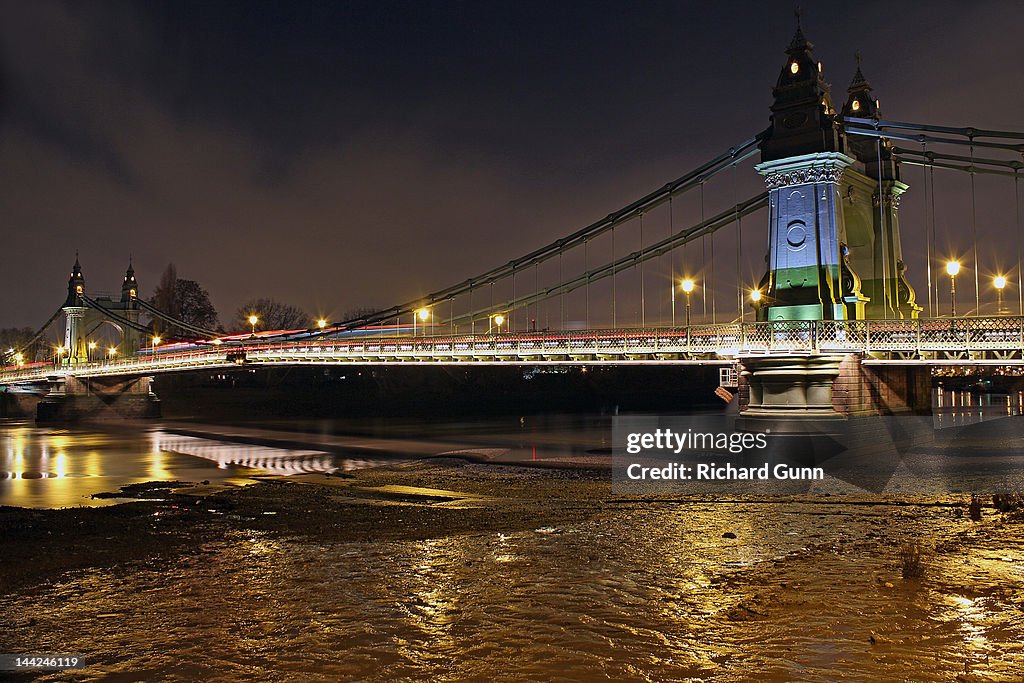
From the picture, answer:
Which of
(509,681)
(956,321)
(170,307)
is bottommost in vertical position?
(509,681)

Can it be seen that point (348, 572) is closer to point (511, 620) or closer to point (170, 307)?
point (511, 620)

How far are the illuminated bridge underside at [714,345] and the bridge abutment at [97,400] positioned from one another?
107 feet

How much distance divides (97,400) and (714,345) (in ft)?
216

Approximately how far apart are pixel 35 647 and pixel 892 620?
11.7 metres

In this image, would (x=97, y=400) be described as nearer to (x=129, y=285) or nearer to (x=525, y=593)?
(x=129, y=285)

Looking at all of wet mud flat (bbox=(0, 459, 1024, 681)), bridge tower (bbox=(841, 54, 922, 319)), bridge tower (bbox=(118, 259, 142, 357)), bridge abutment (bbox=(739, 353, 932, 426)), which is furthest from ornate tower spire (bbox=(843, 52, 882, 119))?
bridge tower (bbox=(118, 259, 142, 357))

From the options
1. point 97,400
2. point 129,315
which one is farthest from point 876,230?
point 129,315

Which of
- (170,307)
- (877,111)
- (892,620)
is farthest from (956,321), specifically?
(170,307)

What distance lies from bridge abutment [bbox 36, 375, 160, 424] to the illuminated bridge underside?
32.7m

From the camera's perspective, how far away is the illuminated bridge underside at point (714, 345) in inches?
1113

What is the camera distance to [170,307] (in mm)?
107438

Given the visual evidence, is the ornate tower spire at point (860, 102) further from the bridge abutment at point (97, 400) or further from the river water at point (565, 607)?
the bridge abutment at point (97, 400)

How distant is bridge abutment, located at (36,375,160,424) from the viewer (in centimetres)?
7531

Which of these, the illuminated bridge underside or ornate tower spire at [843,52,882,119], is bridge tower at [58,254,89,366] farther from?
ornate tower spire at [843,52,882,119]
